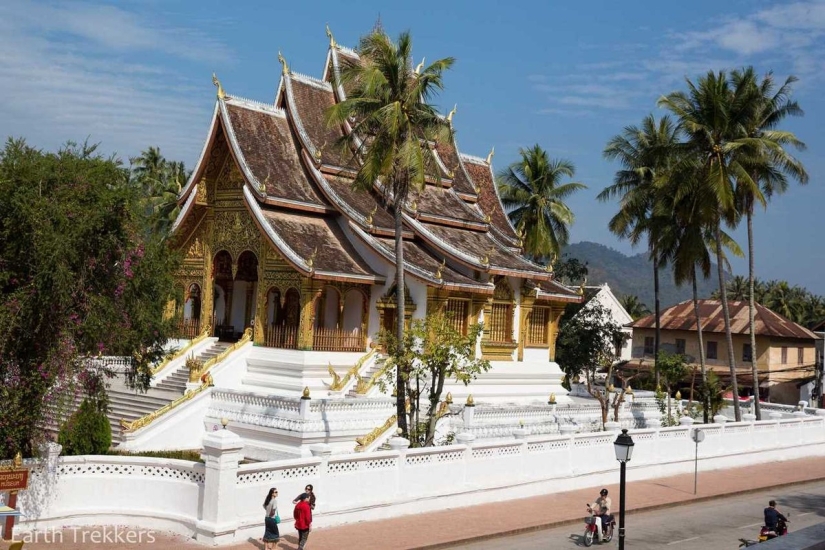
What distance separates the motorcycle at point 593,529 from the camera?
15.3 m

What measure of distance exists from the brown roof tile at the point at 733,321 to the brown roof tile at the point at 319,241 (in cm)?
2755

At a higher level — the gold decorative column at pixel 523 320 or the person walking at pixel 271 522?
the gold decorative column at pixel 523 320

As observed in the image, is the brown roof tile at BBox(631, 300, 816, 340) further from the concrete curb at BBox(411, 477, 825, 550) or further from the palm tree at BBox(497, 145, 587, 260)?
the concrete curb at BBox(411, 477, 825, 550)

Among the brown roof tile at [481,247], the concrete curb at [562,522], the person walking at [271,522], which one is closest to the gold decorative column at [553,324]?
the brown roof tile at [481,247]

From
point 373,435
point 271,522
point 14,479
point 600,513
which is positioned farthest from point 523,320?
point 14,479

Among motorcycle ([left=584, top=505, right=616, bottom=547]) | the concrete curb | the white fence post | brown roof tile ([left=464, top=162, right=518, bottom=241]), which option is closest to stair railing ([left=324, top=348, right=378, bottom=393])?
the concrete curb

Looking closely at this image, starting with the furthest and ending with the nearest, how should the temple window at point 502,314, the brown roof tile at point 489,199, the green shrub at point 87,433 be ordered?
1. the brown roof tile at point 489,199
2. the temple window at point 502,314
3. the green shrub at point 87,433

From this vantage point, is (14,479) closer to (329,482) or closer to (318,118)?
(329,482)

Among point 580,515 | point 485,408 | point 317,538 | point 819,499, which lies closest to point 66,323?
point 317,538

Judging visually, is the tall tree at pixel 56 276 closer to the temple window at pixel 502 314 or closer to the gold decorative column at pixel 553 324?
the temple window at pixel 502 314

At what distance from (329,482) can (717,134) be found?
17.8 metres

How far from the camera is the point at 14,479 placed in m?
12.8

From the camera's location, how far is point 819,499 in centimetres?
2128

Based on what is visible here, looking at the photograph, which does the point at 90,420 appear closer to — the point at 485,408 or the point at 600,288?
the point at 485,408
